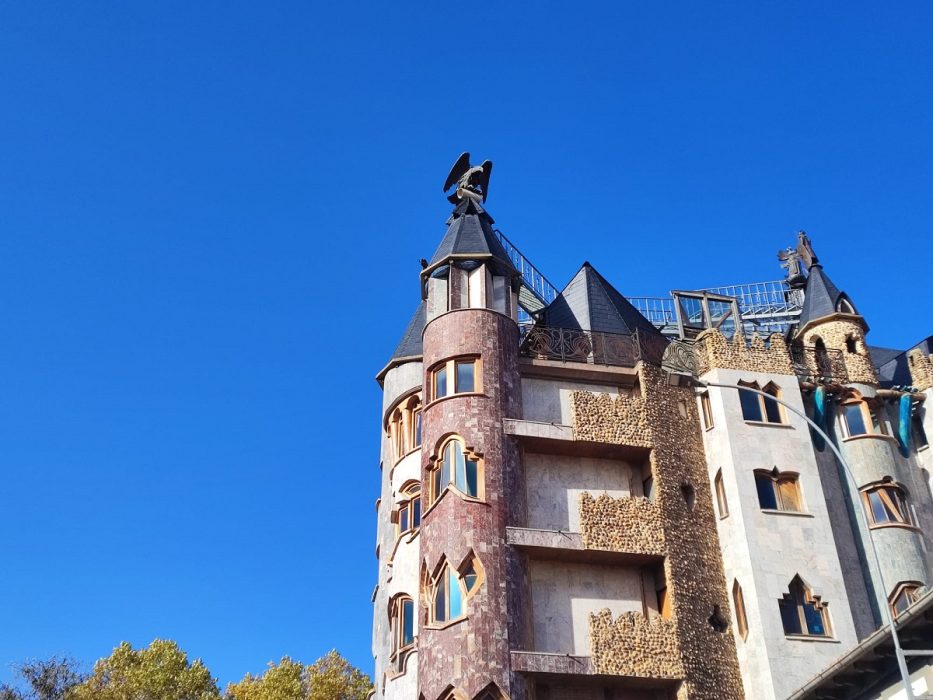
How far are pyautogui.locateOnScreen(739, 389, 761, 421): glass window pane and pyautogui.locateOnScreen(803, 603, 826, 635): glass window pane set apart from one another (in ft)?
21.0

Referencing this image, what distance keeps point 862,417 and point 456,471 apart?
→ 15118 millimetres

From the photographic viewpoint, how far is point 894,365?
40.2 m

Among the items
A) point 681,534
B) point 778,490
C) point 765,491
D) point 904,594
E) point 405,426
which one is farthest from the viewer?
point 405,426

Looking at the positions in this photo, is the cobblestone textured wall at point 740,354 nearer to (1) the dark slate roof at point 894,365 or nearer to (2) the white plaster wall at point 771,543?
(2) the white plaster wall at point 771,543

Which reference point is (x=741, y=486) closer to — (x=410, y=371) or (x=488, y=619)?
(x=488, y=619)

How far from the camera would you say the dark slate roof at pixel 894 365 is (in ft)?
127

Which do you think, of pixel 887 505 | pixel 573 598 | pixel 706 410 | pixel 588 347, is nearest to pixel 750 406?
pixel 706 410

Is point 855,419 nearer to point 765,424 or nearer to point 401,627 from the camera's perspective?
point 765,424

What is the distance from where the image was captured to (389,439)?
120 feet

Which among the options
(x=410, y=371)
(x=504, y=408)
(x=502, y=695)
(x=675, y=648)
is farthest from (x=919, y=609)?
(x=410, y=371)

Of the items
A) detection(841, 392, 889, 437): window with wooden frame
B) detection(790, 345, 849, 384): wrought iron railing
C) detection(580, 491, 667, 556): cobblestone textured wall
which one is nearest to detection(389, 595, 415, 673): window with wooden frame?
detection(580, 491, 667, 556): cobblestone textured wall

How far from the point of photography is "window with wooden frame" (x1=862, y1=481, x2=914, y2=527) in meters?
33.2

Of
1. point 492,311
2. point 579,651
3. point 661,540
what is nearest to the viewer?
point 579,651

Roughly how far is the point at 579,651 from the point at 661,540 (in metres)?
4.31
